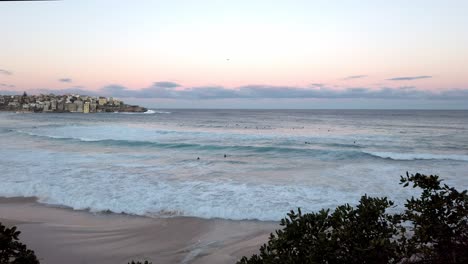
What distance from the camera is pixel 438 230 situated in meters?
3.12

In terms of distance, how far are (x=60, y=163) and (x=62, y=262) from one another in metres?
11.7

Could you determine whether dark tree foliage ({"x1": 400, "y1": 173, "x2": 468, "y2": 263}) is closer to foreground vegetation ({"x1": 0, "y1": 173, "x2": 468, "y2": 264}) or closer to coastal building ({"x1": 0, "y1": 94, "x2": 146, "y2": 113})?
foreground vegetation ({"x1": 0, "y1": 173, "x2": 468, "y2": 264})

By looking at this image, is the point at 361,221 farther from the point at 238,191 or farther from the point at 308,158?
the point at 308,158

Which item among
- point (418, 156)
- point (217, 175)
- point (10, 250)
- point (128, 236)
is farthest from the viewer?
point (418, 156)

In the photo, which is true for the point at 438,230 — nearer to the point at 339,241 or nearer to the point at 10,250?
the point at 339,241

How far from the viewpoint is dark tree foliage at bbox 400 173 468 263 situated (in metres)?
2.90

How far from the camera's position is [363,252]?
3031 mm

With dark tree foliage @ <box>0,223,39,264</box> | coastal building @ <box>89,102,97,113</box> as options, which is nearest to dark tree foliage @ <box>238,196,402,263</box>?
dark tree foliage @ <box>0,223,39,264</box>

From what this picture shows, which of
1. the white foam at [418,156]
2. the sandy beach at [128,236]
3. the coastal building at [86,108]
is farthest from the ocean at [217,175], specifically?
the coastal building at [86,108]

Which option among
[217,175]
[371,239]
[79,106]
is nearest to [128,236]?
[371,239]

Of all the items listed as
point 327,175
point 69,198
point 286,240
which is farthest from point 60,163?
point 286,240

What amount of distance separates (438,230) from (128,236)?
6.53 m

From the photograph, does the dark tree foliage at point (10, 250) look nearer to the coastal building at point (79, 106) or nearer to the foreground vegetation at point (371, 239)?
the foreground vegetation at point (371, 239)

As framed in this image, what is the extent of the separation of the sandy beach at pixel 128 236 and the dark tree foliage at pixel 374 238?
3.63 m
